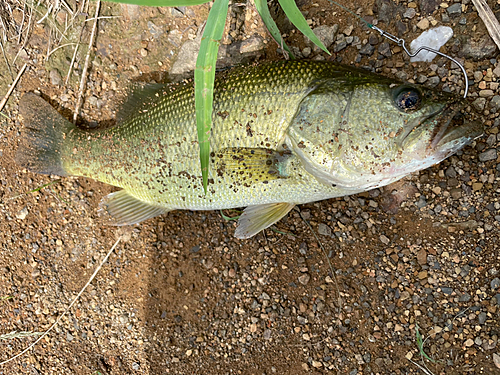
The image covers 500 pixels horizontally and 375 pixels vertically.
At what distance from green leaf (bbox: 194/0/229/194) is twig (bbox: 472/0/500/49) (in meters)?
1.79

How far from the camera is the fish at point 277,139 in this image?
1.92 metres

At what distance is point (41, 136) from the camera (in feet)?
8.75

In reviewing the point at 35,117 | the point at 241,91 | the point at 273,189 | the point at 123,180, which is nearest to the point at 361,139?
the point at 273,189

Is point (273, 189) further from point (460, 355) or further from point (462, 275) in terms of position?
point (460, 355)

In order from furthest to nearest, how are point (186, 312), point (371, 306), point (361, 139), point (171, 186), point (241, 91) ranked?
1. point (186, 312)
2. point (371, 306)
3. point (171, 186)
4. point (241, 91)
5. point (361, 139)

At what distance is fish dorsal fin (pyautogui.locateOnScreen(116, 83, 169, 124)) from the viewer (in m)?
2.44

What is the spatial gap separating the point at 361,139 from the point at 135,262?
6.45ft

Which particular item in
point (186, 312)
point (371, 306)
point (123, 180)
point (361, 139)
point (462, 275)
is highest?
point (361, 139)

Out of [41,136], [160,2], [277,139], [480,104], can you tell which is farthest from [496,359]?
[41,136]

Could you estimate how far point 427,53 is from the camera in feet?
7.90

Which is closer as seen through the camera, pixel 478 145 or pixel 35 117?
pixel 478 145

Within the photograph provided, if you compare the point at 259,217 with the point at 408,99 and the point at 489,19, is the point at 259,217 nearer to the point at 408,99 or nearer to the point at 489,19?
the point at 408,99

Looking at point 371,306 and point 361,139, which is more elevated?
point 361,139

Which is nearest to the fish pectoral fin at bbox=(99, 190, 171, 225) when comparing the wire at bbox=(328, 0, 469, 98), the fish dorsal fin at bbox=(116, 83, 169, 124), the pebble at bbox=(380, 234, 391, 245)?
the fish dorsal fin at bbox=(116, 83, 169, 124)
